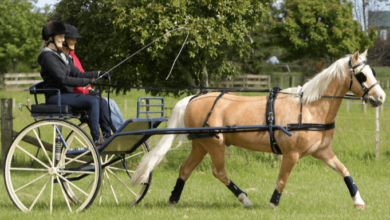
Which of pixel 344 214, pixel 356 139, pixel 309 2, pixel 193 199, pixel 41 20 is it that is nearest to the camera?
pixel 344 214

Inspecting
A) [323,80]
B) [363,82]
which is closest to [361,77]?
[363,82]

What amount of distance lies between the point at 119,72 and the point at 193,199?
389 centimetres

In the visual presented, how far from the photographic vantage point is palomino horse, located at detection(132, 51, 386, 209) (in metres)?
5.07

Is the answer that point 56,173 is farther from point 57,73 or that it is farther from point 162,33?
point 162,33

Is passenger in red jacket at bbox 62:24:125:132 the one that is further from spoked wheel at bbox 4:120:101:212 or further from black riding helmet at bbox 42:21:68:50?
spoked wheel at bbox 4:120:101:212

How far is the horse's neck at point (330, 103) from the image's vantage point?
5.16 meters

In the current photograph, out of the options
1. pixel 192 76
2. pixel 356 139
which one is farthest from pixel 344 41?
pixel 192 76

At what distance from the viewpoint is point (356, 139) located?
10.4 m

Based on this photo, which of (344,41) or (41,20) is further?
(41,20)

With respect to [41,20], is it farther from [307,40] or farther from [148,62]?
[148,62]

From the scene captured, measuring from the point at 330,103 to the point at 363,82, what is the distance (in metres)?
0.47

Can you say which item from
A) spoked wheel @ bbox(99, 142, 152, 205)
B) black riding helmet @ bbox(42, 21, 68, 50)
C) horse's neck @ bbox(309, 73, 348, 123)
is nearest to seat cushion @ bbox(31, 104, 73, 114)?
black riding helmet @ bbox(42, 21, 68, 50)

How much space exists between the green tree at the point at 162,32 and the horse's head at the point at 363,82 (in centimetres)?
343

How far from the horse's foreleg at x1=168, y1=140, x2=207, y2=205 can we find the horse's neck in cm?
172
